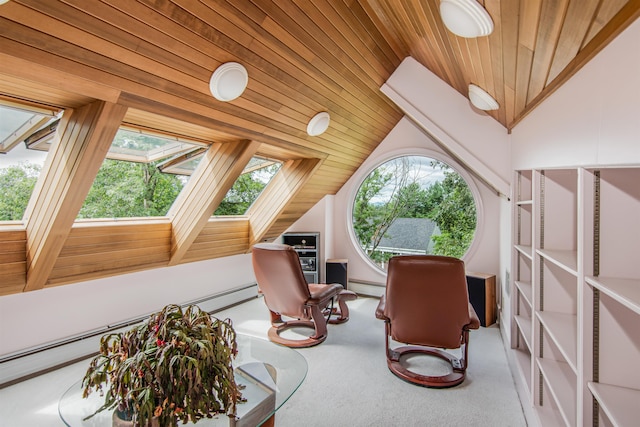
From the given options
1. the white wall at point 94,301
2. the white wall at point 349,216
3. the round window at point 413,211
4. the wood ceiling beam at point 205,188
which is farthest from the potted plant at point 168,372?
the round window at point 413,211

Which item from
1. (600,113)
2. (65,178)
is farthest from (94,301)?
(600,113)

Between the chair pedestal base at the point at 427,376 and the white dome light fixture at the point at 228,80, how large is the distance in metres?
2.35

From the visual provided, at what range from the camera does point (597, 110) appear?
127 cm

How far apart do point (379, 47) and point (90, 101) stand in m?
2.13

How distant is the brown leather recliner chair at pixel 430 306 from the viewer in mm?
2451

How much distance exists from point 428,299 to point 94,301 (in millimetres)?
2889

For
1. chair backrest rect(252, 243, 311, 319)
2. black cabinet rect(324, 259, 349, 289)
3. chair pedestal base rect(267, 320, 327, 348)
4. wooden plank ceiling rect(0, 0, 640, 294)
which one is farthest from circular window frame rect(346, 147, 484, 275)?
chair backrest rect(252, 243, 311, 319)

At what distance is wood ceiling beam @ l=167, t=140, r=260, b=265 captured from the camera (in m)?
3.10

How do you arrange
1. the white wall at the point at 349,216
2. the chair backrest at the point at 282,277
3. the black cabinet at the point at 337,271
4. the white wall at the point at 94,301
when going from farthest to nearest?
the black cabinet at the point at 337,271 → the white wall at the point at 349,216 → the chair backrest at the point at 282,277 → the white wall at the point at 94,301

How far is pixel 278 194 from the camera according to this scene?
4395 millimetres

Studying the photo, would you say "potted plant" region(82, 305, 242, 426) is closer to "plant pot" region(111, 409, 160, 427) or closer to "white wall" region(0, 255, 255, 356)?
"plant pot" region(111, 409, 160, 427)

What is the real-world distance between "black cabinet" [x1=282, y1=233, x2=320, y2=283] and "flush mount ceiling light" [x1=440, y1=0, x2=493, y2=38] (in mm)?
3772

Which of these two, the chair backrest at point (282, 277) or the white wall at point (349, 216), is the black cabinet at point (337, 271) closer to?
the white wall at point (349, 216)

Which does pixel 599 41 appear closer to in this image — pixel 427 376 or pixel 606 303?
pixel 606 303
